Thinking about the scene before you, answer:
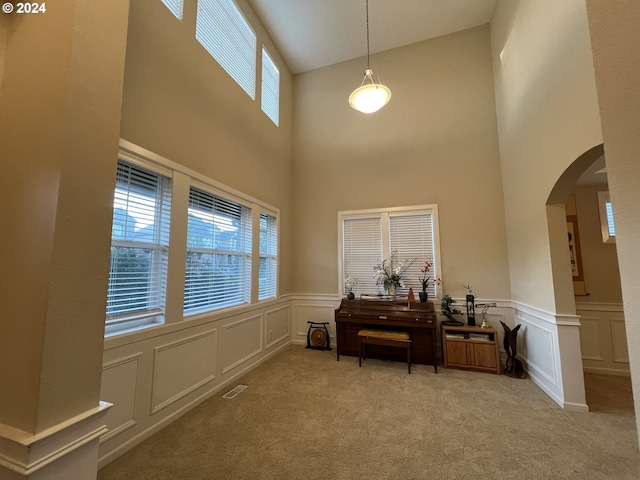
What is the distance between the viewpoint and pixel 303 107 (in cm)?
526

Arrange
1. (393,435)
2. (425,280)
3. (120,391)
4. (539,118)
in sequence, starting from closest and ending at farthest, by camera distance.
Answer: (120,391) → (393,435) → (539,118) → (425,280)

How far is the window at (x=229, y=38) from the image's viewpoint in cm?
312

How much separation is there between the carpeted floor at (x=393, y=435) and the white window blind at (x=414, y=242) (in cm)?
156

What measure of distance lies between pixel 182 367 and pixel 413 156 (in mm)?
4353

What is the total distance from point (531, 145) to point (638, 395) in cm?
315

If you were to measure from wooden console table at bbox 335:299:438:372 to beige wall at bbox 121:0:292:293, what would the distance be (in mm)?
2155

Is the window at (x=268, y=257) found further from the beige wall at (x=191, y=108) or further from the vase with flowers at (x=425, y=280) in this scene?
the vase with flowers at (x=425, y=280)

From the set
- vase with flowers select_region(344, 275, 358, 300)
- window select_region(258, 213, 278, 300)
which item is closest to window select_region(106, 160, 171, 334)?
window select_region(258, 213, 278, 300)

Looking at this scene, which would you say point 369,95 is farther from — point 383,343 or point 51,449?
point 51,449

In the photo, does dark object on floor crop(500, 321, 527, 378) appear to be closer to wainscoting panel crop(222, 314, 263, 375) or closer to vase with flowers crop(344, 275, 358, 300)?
vase with flowers crop(344, 275, 358, 300)

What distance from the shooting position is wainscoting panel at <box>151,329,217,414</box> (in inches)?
90.2

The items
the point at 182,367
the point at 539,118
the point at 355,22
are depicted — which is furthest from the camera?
the point at 355,22

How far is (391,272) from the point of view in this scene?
14.5 ft

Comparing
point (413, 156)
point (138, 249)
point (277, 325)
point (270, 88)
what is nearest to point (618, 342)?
point (413, 156)
